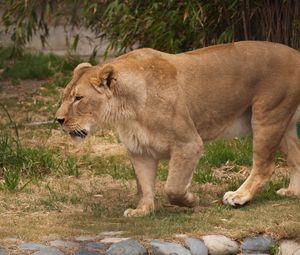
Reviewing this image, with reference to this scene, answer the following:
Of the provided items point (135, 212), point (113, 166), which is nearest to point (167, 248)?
point (135, 212)

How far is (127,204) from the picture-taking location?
21.8 ft

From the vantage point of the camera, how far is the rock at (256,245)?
589 cm

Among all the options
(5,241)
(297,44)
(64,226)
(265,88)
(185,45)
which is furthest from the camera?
(185,45)

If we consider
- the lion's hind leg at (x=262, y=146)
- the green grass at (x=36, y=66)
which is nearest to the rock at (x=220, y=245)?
the lion's hind leg at (x=262, y=146)

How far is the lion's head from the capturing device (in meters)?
6.09

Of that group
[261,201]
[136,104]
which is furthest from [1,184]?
[261,201]

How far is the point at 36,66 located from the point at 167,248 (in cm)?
714

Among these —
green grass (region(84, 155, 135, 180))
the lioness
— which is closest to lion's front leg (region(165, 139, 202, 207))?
the lioness

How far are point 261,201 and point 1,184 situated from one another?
1783 millimetres

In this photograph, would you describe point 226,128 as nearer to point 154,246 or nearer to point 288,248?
point 288,248

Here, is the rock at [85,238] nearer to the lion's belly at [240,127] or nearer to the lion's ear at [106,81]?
the lion's ear at [106,81]

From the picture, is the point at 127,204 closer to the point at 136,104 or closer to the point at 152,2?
the point at 136,104

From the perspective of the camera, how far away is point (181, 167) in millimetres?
6191

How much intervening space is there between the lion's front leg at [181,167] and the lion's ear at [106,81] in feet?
1.79
